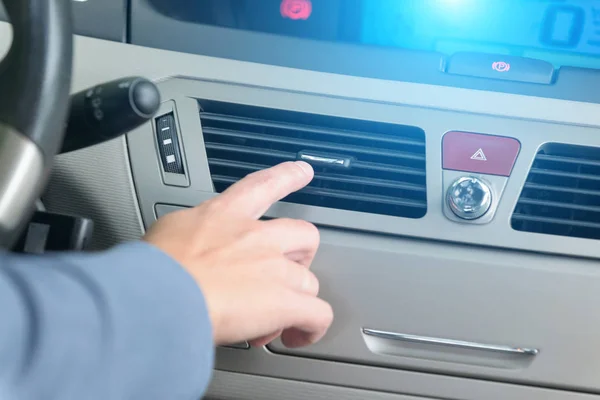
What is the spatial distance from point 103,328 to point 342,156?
1.36ft

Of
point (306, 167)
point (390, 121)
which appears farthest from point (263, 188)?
point (390, 121)

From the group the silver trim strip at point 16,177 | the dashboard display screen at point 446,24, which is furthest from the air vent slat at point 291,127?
the silver trim strip at point 16,177

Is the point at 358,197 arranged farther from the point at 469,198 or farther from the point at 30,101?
the point at 30,101

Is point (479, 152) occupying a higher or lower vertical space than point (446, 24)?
lower

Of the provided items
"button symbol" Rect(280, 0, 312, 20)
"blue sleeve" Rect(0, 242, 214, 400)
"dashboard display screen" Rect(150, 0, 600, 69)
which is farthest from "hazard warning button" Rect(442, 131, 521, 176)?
"blue sleeve" Rect(0, 242, 214, 400)

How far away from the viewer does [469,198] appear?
770 mm

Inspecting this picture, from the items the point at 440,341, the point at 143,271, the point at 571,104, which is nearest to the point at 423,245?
the point at 440,341

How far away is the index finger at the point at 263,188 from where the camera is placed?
0.68m

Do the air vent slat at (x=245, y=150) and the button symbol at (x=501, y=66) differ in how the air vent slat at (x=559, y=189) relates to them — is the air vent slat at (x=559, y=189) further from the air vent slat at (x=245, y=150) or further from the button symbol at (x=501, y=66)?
the air vent slat at (x=245, y=150)

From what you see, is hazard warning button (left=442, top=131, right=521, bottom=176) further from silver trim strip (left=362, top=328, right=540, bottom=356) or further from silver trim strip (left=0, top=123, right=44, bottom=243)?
silver trim strip (left=0, top=123, right=44, bottom=243)

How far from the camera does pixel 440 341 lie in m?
0.81

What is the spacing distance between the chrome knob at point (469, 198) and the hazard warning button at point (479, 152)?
0.05 ft

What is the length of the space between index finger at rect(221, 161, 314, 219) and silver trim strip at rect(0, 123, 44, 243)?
207 millimetres

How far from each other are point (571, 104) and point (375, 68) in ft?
0.74
